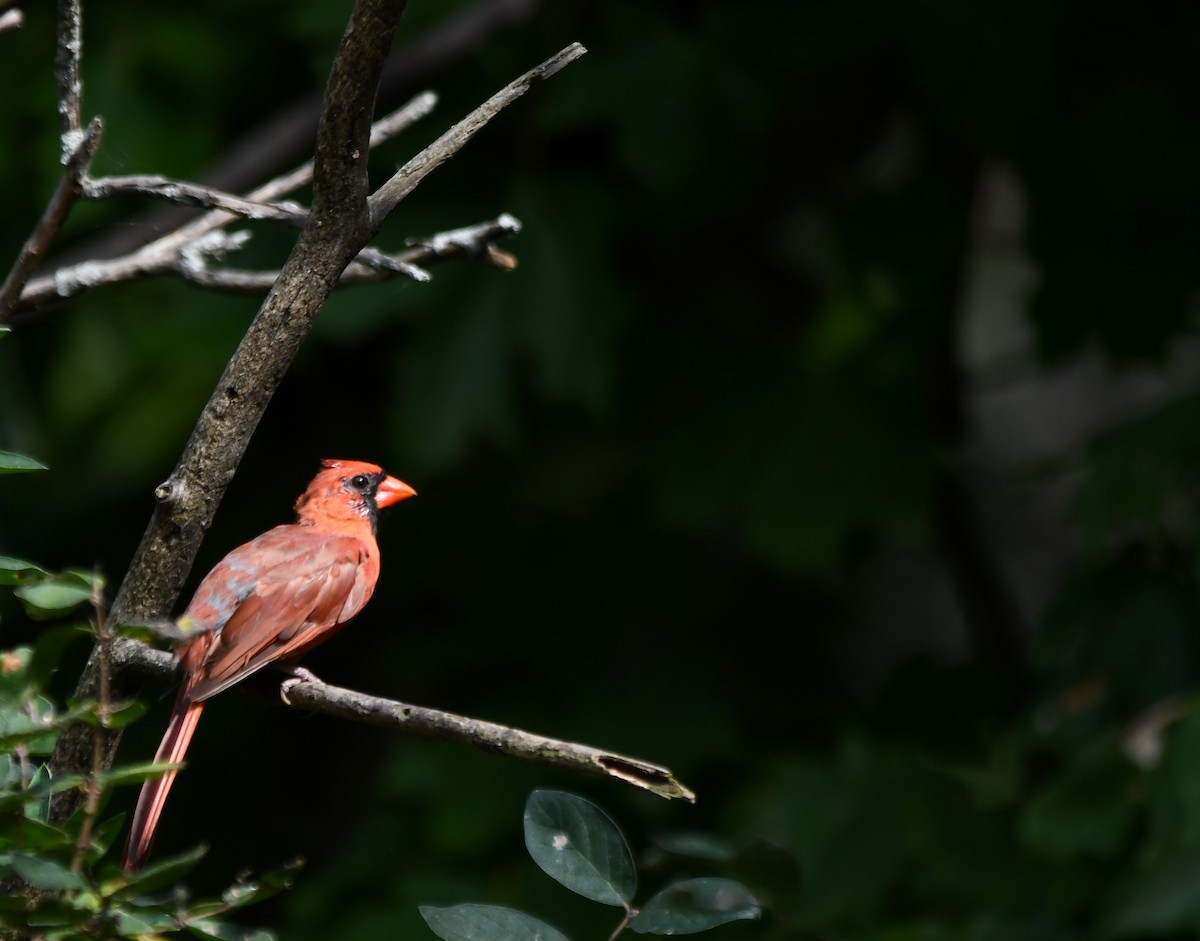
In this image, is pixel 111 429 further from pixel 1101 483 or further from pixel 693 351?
pixel 1101 483

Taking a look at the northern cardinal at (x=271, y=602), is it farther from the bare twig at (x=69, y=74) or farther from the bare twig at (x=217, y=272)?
the bare twig at (x=69, y=74)

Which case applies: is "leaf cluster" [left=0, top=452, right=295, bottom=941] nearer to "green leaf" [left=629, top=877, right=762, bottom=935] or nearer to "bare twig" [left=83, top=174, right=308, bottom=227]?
"green leaf" [left=629, top=877, right=762, bottom=935]

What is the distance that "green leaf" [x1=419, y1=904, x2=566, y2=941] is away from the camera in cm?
109

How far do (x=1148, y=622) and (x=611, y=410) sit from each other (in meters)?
1.64

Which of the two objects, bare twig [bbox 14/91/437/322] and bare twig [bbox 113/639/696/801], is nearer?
bare twig [bbox 113/639/696/801]

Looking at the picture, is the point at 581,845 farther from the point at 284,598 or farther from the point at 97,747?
the point at 284,598

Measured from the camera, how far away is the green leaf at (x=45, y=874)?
3.12 feet

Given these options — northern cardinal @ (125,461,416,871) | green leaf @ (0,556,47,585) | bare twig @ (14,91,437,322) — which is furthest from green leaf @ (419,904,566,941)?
bare twig @ (14,91,437,322)

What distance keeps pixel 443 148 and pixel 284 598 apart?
97 cm

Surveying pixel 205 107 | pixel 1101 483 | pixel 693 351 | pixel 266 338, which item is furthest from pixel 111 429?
pixel 266 338

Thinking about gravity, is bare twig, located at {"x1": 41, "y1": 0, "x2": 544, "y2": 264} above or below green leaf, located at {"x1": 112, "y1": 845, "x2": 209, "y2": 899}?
above

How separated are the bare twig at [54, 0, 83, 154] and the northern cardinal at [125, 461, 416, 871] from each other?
59cm

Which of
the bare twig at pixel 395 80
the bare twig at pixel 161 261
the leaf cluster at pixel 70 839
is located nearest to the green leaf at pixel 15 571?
the leaf cluster at pixel 70 839

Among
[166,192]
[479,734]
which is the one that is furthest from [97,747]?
[166,192]
